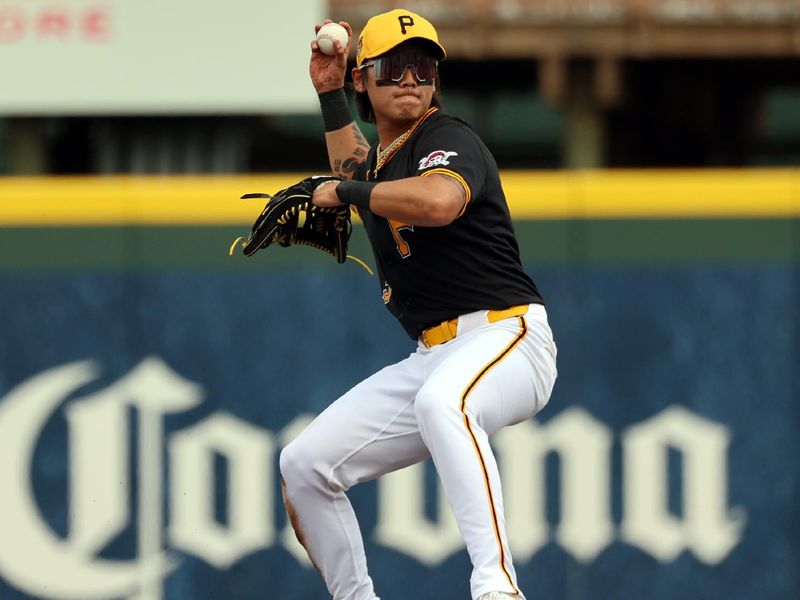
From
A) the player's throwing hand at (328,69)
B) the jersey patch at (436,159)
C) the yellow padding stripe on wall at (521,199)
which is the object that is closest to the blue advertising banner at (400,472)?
the yellow padding stripe on wall at (521,199)

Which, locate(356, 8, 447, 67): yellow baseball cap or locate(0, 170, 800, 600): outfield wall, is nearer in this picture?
locate(356, 8, 447, 67): yellow baseball cap

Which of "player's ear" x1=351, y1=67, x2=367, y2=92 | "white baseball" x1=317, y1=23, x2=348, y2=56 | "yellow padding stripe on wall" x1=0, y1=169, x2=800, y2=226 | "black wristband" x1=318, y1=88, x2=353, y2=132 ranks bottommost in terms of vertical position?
"yellow padding stripe on wall" x1=0, y1=169, x2=800, y2=226

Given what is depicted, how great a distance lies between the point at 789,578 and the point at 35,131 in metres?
5.57

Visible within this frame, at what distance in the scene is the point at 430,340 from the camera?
4723 mm

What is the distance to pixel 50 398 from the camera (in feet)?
21.8

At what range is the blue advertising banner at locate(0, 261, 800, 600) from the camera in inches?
261

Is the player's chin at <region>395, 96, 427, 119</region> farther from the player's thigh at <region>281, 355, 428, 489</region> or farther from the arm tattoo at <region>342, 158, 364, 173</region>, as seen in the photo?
the player's thigh at <region>281, 355, 428, 489</region>

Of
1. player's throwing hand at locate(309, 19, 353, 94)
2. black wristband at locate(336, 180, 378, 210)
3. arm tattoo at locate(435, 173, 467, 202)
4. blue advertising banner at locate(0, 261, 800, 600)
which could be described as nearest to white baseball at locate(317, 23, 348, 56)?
player's throwing hand at locate(309, 19, 353, 94)

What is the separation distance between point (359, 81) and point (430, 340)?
78cm

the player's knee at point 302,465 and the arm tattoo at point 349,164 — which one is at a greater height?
the arm tattoo at point 349,164

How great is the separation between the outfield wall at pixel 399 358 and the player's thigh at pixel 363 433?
1986 millimetres

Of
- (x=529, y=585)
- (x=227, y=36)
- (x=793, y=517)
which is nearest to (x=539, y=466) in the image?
(x=529, y=585)

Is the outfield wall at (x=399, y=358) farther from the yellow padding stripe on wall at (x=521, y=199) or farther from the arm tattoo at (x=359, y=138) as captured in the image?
the arm tattoo at (x=359, y=138)

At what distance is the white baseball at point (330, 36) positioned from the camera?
4.90 metres
